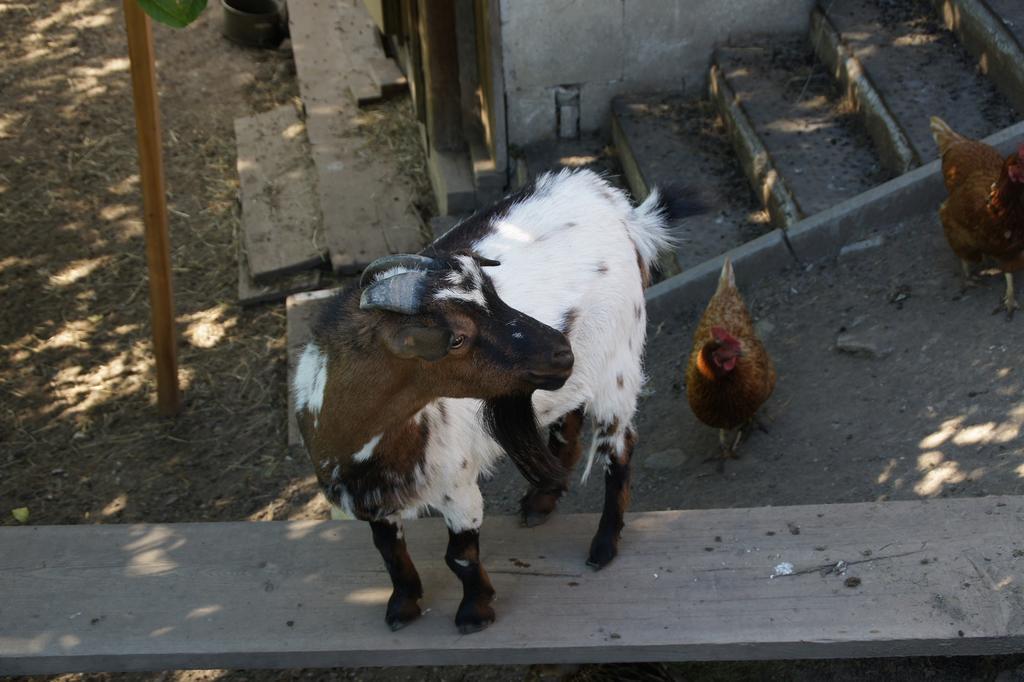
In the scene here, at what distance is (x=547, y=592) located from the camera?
3.06 m

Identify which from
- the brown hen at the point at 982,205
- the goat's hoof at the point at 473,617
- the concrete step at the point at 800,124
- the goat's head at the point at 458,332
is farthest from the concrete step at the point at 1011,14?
the goat's hoof at the point at 473,617

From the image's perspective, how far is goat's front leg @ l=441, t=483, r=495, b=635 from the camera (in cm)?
287

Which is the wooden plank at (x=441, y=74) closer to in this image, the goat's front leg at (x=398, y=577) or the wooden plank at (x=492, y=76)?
the wooden plank at (x=492, y=76)

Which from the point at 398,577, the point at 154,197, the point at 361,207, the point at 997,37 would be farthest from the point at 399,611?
the point at 997,37

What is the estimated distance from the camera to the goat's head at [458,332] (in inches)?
93.4

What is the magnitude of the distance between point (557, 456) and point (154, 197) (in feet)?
6.76

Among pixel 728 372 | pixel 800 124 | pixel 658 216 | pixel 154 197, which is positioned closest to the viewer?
pixel 658 216

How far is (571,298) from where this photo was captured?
2922 mm

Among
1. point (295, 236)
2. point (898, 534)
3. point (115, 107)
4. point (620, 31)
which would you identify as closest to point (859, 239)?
point (620, 31)

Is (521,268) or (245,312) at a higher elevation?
(521,268)

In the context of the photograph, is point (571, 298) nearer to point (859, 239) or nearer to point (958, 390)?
point (958, 390)

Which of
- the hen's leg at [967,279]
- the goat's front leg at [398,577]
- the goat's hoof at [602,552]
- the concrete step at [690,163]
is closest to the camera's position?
the goat's front leg at [398,577]

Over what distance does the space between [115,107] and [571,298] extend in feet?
17.7

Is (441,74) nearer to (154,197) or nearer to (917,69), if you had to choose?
(154,197)
